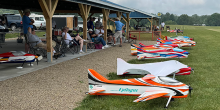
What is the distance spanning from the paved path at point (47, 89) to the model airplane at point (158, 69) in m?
1.07

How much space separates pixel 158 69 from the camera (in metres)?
5.72

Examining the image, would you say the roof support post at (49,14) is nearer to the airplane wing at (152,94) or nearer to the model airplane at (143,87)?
the model airplane at (143,87)

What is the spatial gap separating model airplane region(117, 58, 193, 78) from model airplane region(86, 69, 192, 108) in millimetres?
1206

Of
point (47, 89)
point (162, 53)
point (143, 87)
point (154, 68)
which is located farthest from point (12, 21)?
point (143, 87)

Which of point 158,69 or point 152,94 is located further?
point 158,69

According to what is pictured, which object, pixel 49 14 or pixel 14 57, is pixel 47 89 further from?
pixel 49 14

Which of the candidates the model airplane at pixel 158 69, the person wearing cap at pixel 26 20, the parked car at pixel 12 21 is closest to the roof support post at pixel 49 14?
the person wearing cap at pixel 26 20

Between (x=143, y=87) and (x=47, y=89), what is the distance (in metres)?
2.21

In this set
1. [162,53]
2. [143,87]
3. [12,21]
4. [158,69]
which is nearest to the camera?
[143,87]

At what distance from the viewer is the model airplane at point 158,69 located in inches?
216

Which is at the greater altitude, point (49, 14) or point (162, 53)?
point (49, 14)

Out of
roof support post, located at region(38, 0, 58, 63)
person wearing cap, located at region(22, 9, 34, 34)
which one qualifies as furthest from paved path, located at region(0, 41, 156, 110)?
person wearing cap, located at region(22, 9, 34, 34)

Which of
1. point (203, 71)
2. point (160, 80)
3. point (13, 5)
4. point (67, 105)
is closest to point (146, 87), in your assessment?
→ point (160, 80)

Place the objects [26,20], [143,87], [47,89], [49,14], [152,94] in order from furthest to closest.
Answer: [26,20], [49,14], [47,89], [143,87], [152,94]
